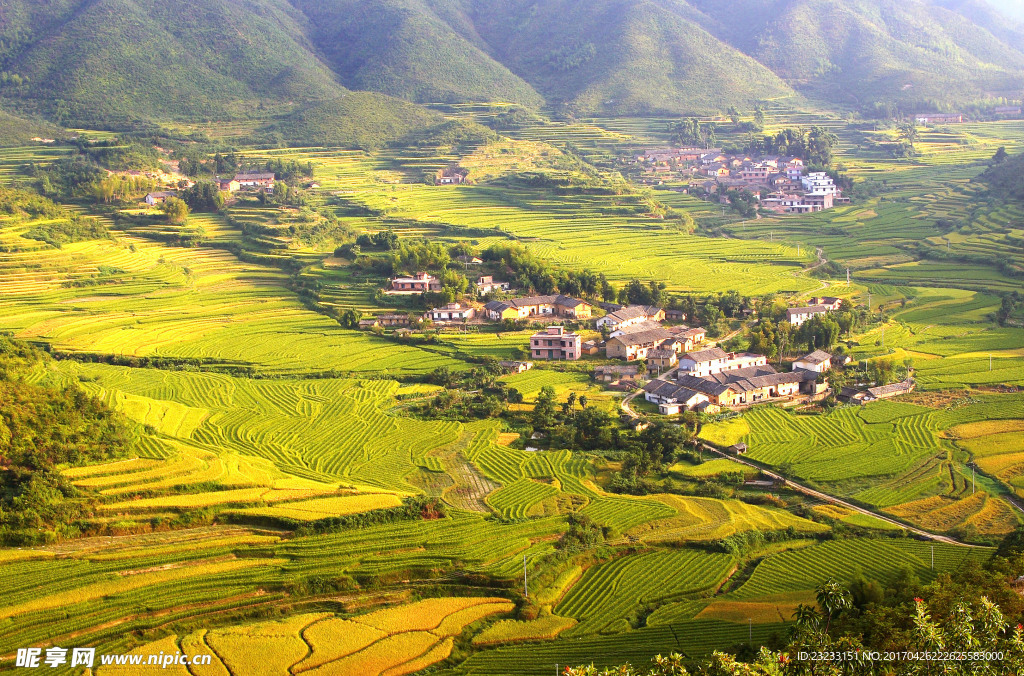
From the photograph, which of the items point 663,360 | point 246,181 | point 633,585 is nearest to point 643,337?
point 663,360

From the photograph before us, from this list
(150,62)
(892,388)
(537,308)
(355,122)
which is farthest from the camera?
(150,62)

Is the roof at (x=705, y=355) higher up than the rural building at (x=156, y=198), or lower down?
lower down

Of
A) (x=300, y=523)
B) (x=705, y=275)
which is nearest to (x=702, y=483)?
(x=300, y=523)

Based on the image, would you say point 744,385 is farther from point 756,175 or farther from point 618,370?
point 756,175

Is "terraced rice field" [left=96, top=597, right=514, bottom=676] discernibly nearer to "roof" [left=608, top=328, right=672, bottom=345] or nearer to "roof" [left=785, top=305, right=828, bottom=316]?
"roof" [left=608, top=328, right=672, bottom=345]

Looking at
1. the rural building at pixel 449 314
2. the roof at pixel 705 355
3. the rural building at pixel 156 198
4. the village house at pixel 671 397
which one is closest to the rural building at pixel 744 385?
the village house at pixel 671 397

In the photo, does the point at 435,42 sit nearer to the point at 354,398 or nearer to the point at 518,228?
the point at 518,228

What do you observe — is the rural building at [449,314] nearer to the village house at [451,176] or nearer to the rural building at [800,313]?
the rural building at [800,313]

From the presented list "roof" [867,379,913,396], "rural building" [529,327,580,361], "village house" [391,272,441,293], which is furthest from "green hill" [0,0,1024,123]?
"roof" [867,379,913,396]
